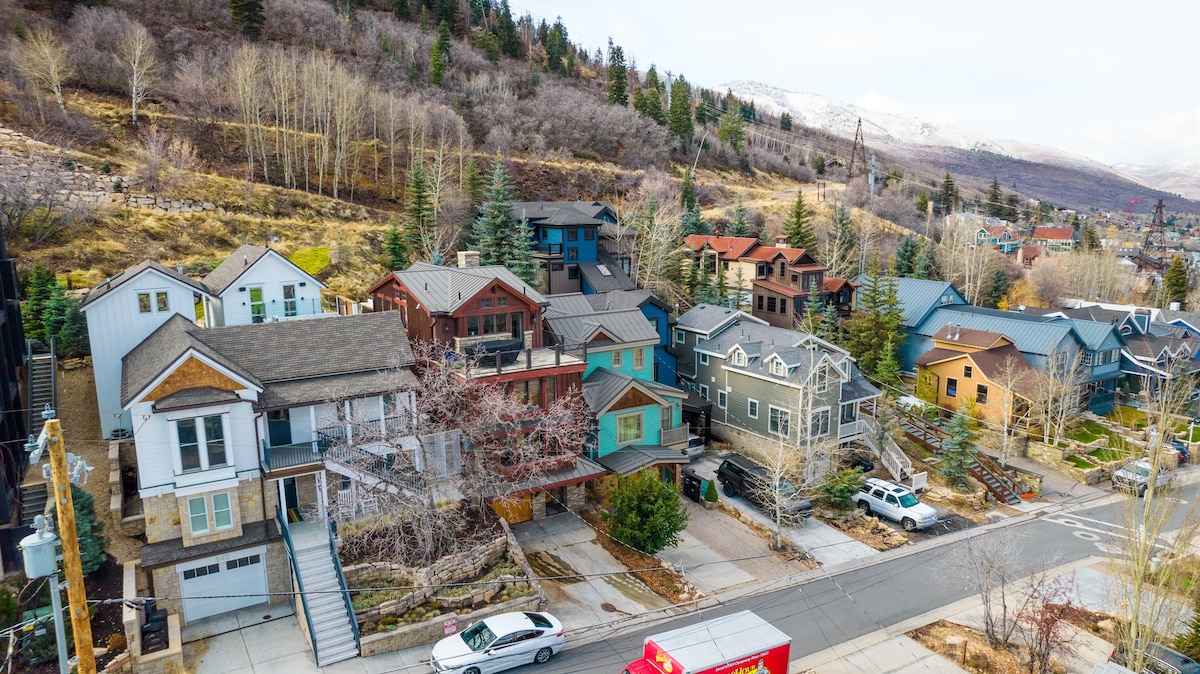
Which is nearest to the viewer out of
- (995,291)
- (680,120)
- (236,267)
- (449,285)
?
(449,285)

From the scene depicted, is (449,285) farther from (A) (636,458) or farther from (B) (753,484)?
(B) (753,484)

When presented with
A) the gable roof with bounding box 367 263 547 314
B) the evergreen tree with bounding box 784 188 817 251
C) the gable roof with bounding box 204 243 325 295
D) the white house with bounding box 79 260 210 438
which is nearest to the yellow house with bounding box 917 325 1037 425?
the evergreen tree with bounding box 784 188 817 251

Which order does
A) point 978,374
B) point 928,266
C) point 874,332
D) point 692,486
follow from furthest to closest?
point 928,266
point 874,332
point 978,374
point 692,486

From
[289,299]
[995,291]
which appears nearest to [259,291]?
[289,299]

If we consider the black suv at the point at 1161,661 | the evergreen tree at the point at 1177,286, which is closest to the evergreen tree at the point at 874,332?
the black suv at the point at 1161,661

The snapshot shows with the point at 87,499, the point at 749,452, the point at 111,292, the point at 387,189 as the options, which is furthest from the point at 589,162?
the point at 87,499

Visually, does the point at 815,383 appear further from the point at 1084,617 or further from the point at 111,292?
the point at 111,292
